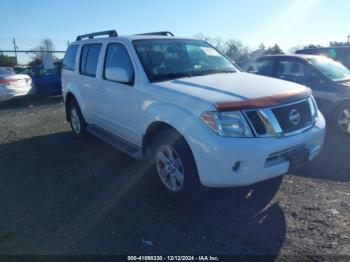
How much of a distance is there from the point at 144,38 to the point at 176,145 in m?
2.01

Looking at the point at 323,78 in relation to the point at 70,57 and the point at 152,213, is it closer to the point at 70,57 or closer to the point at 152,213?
the point at 152,213

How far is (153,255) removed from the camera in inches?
118

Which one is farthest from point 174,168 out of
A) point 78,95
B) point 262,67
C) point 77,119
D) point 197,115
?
point 262,67

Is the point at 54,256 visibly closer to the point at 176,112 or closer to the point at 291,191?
the point at 176,112

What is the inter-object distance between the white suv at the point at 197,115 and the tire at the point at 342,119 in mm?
2800

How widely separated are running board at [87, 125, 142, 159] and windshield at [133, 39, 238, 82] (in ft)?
3.25

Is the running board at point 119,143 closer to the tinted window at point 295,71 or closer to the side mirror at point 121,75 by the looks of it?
the side mirror at point 121,75

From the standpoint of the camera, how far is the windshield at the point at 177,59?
426 centimetres

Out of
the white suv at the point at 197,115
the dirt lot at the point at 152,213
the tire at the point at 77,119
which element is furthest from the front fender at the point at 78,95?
the dirt lot at the point at 152,213

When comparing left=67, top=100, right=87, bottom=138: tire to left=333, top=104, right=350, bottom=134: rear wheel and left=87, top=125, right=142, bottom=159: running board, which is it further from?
left=333, top=104, right=350, bottom=134: rear wheel

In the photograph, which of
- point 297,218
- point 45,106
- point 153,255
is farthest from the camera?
point 45,106

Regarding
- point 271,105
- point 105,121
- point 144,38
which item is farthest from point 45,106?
point 271,105

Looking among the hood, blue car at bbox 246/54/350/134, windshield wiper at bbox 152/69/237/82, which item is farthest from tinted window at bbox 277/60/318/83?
the hood

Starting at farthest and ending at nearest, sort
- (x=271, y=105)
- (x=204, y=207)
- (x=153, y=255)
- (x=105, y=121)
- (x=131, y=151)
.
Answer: (x=105, y=121) → (x=131, y=151) → (x=204, y=207) → (x=271, y=105) → (x=153, y=255)
